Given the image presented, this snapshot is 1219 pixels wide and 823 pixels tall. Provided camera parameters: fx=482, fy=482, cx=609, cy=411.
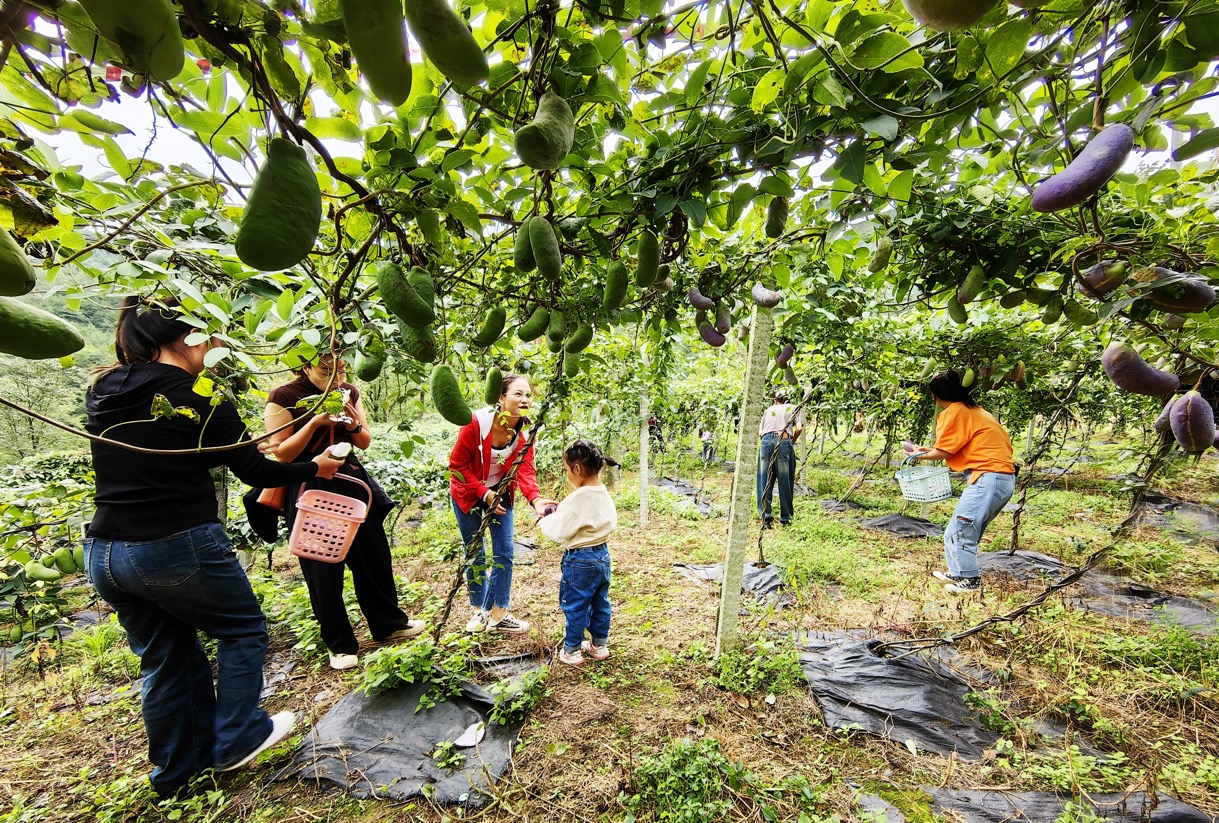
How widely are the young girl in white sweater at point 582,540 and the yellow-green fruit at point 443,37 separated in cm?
222

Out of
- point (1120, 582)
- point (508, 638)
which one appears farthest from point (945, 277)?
point (1120, 582)

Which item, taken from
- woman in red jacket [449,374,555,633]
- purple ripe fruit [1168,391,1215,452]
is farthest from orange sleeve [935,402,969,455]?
woman in red jacket [449,374,555,633]

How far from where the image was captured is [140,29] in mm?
396

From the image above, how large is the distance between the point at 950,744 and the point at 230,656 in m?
3.00

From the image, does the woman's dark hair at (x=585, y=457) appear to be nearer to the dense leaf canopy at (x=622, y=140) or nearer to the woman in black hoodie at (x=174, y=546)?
the dense leaf canopy at (x=622, y=140)

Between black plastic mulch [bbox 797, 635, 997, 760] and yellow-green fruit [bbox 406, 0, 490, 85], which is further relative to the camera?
black plastic mulch [bbox 797, 635, 997, 760]

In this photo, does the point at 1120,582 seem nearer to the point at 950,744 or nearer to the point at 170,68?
the point at 950,744

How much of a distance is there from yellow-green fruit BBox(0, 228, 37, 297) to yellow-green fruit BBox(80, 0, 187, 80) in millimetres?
213

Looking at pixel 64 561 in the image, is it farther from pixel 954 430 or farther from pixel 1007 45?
pixel 954 430

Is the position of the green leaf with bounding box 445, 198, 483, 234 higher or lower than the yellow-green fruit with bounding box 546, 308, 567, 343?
higher

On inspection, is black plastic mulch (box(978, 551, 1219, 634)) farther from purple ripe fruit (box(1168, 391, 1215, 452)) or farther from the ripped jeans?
purple ripe fruit (box(1168, 391, 1215, 452))

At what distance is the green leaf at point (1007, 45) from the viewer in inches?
28.8

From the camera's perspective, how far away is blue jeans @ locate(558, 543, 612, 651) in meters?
2.54

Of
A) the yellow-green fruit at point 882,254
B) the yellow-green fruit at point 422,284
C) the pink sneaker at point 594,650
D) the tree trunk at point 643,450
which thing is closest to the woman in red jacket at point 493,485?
the pink sneaker at point 594,650
